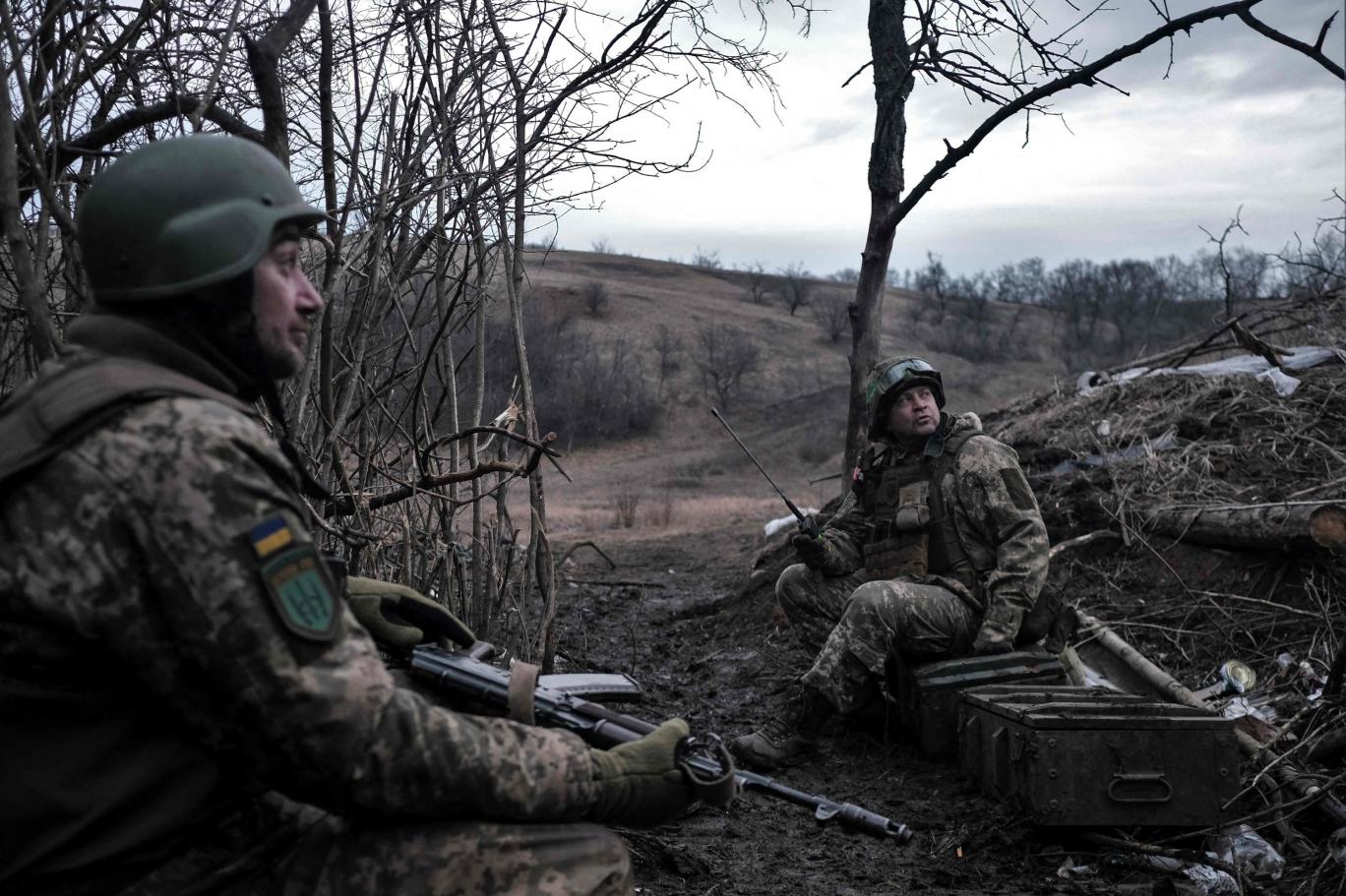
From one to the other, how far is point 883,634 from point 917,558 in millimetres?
487

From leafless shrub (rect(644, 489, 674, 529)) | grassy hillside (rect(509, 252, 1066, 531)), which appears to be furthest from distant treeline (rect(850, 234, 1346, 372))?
leafless shrub (rect(644, 489, 674, 529))

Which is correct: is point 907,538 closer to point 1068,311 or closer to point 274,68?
point 274,68

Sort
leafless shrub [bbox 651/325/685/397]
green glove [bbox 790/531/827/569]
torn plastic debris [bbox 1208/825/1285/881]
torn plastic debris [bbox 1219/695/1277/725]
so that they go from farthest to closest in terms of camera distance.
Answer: leafless shrub [bbox 651/325/685/397]
green glove [bbox 790/531/827/569]
torn plastic debris [bbox 1219/695/1277/725]
torn plastic debris [bbox 1208/825/1285/881]

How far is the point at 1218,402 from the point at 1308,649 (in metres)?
2.90

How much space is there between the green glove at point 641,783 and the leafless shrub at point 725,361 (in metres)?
34.9

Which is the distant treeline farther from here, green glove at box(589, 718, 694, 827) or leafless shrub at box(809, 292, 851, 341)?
green glove at box(589, 718, 694, 827)

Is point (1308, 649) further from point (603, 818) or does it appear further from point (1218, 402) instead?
point (603, 818)

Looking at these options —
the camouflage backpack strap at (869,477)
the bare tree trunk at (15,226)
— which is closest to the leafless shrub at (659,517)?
the camouflage backpack strap at (869,477)

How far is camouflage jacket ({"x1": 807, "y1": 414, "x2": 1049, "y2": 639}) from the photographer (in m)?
5.14

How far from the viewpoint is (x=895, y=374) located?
5.58m

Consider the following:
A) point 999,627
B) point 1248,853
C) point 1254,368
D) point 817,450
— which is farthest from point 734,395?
point 1248,853

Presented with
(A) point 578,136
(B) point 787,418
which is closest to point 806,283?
(B) point 787,418

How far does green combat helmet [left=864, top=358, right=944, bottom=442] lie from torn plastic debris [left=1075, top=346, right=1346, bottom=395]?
3550mm

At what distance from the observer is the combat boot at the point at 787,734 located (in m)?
5.17
